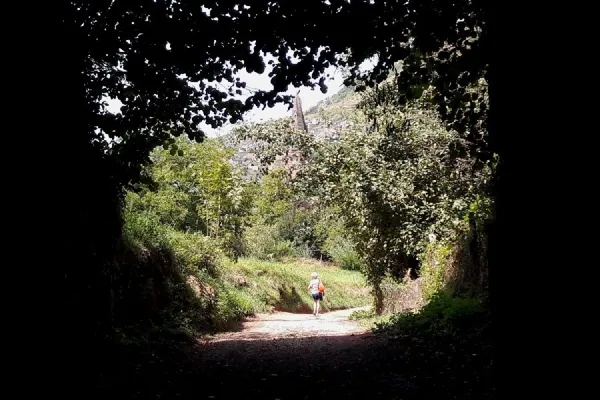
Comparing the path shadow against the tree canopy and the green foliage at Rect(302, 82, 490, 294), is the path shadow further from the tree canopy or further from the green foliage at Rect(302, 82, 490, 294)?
the green foliage at Rect(302, 82, 490, 294)

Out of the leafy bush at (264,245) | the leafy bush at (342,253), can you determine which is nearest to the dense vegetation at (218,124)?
the leafy bush at (264,245)

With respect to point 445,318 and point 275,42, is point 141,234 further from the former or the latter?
point 275,42

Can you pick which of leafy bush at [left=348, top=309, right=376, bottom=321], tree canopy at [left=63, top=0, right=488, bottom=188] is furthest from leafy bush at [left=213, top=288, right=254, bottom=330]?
tree canopy at [left=63, top=0, right=488, bottom=188]

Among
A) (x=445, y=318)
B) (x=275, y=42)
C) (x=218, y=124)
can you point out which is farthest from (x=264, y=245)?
(x=275, y=42)

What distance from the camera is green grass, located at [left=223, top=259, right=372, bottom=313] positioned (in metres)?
22.9

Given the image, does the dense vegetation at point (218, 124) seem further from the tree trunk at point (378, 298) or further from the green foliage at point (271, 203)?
the green foliage at point (271, 203)

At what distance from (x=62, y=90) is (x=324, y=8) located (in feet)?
9.60

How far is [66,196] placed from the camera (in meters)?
3.88

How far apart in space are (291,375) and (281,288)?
21.1 meters

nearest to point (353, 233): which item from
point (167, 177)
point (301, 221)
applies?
point (167, 177)

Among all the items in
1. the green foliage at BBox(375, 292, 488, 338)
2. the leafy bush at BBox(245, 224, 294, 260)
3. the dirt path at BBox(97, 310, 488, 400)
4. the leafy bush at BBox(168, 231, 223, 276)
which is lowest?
the dirt path at BBox(97, 310, 488, 400)

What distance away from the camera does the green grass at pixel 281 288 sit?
22898 mm

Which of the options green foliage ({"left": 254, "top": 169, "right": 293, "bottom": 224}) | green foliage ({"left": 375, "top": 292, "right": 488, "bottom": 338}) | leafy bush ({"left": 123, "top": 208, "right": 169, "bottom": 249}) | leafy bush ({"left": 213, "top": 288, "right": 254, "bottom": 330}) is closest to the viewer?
green foliage ({"left": 375, "top": 292, "right": 488, "bottom": 338})

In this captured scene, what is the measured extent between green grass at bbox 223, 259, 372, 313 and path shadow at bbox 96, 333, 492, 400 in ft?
35.0
